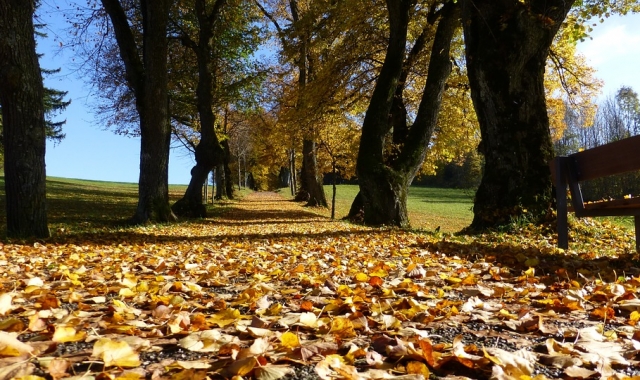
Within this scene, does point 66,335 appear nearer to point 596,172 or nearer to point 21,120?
point 596,172

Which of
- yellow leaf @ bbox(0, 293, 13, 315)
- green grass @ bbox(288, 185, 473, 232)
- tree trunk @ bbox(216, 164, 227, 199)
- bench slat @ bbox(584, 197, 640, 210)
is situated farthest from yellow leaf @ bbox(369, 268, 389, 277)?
tree trunk @ bbox(216, 164, 227, 199)

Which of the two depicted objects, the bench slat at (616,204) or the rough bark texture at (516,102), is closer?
the bench slat at (616,204)

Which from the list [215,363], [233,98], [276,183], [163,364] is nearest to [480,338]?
[215,363]

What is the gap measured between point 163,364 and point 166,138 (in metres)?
11.3

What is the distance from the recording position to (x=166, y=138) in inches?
480

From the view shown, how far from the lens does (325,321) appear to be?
2230 mm

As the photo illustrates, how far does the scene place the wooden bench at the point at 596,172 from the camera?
4895 millimetres

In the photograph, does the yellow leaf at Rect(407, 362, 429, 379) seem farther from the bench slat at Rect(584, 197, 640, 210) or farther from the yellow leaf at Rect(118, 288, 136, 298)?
the bench slat at Rect(584, 197, 640, 210)

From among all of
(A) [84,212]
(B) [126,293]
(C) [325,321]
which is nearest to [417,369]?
(C) [325,321]

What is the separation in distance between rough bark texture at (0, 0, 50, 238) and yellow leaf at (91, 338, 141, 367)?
705 centimetres

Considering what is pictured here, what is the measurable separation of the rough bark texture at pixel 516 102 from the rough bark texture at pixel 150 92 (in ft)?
25.5

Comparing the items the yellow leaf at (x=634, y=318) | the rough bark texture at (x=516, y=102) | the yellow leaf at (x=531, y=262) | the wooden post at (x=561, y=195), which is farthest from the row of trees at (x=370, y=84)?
the yellow leaf at (x=634, y=318)

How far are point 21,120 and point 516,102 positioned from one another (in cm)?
798

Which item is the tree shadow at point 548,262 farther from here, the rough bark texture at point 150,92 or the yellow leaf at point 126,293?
the rough bark texture at point 150,92
